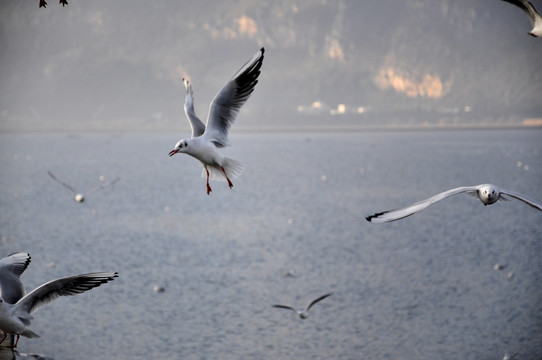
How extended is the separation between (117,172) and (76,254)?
90.0m

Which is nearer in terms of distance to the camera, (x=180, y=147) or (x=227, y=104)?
(x=180, y=147)

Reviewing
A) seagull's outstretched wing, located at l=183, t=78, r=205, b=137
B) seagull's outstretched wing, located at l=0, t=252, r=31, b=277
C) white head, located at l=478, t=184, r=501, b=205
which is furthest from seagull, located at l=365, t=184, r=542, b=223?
seagull's outstretched wing, located at l=0, t=252, r=31, b=277

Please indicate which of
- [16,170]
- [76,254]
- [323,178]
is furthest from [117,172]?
[76,254]

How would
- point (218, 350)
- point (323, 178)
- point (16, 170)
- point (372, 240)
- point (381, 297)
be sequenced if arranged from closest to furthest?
1. point (218, 350)
2. point (381, 297)
3. point (372, 240)
4. point (323, 178)
5. point (16, 170)

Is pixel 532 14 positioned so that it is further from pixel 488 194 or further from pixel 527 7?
pixel 488 194

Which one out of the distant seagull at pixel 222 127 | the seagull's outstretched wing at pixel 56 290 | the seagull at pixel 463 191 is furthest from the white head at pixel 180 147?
the seagull at pixel 463 191

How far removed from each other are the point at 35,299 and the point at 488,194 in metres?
6.69

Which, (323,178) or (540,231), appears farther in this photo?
(323,178)

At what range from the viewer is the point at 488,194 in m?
7.77

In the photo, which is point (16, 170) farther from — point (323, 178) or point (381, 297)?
point (381, 297)

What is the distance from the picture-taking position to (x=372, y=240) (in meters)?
72.2

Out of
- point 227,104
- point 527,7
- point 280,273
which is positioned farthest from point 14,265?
point 280,273

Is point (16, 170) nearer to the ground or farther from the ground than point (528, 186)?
nearer to the ground

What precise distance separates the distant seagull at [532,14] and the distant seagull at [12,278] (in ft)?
27.2
